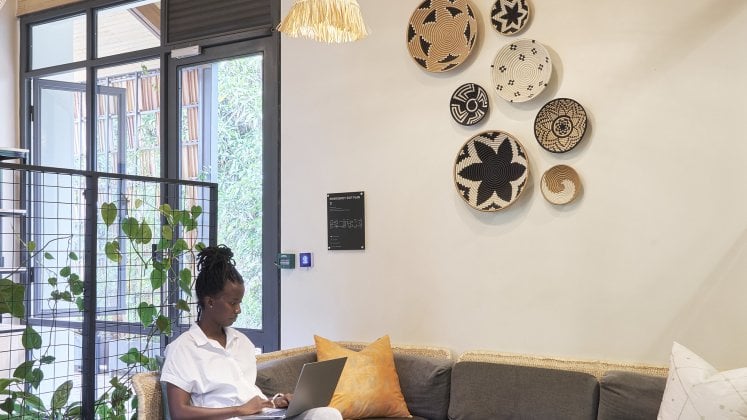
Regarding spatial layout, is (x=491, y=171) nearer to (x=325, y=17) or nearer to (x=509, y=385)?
(x=509, y=385)

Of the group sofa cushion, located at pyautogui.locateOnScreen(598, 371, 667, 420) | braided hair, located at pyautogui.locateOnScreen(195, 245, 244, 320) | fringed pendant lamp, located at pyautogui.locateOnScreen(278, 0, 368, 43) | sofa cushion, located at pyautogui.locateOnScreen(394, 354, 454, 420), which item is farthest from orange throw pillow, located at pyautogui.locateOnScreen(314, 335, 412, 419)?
fringed pendant lamp, located at pyautogui.locateOnScreen(278, 0, 368, 43)

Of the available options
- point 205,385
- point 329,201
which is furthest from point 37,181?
point 205,385

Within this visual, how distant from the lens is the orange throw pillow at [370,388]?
3.47 m

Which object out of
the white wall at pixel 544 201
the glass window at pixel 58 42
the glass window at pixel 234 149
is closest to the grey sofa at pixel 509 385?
the white wall at pixel 544 201

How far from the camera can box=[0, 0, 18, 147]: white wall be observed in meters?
5.60

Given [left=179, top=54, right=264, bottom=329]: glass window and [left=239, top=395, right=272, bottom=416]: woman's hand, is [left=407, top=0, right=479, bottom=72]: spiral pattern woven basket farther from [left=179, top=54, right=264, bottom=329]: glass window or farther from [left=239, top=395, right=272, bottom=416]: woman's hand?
[left=239, top=395, right=272, bottom=416]: woman's hand

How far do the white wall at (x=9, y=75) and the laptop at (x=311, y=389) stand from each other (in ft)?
12.6

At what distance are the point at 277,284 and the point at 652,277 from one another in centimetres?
213

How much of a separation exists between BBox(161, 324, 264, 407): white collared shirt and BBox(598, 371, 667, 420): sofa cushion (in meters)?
1.45

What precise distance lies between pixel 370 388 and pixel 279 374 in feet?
1.41

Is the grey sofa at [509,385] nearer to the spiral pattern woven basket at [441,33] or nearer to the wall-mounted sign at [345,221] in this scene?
the wall-mounted sign at [345,221]

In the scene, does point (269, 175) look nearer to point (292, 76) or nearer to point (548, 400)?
point (292, 76)

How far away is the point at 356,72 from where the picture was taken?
13.8 ft

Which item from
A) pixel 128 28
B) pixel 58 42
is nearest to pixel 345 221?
pixel 128 28
